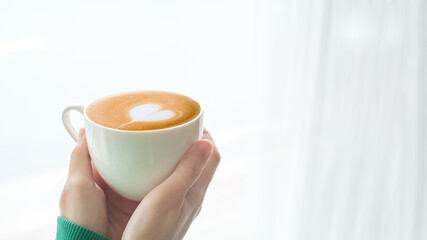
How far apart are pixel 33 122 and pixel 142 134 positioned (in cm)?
87

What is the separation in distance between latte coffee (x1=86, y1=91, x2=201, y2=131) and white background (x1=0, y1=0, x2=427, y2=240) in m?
0.61

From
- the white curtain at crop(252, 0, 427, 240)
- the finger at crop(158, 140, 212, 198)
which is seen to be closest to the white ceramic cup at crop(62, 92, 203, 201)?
the finger at crop(158, 140, 212, 198)

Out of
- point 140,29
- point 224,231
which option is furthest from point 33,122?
point 224,231

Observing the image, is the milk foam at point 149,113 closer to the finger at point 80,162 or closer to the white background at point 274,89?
the finger at point 80,162

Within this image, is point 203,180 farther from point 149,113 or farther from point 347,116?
point 347,116

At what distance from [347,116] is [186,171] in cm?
70

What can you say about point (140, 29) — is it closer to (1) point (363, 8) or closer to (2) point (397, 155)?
(1) point (363, 8)

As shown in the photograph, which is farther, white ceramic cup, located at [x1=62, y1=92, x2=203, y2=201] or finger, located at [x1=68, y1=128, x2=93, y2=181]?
finger, located at [x1=68, y1=128, x2=93, y2=181]

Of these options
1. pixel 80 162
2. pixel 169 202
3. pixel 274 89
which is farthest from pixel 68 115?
pixel 274 89

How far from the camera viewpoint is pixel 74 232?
60cm

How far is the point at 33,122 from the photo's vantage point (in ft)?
4.25

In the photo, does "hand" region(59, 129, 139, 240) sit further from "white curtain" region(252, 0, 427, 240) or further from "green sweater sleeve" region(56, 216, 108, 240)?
"white curtain" region(252, 0, 427, 240)

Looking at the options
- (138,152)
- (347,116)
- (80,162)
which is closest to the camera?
(138,152)

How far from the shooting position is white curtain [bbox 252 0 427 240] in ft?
3.43
